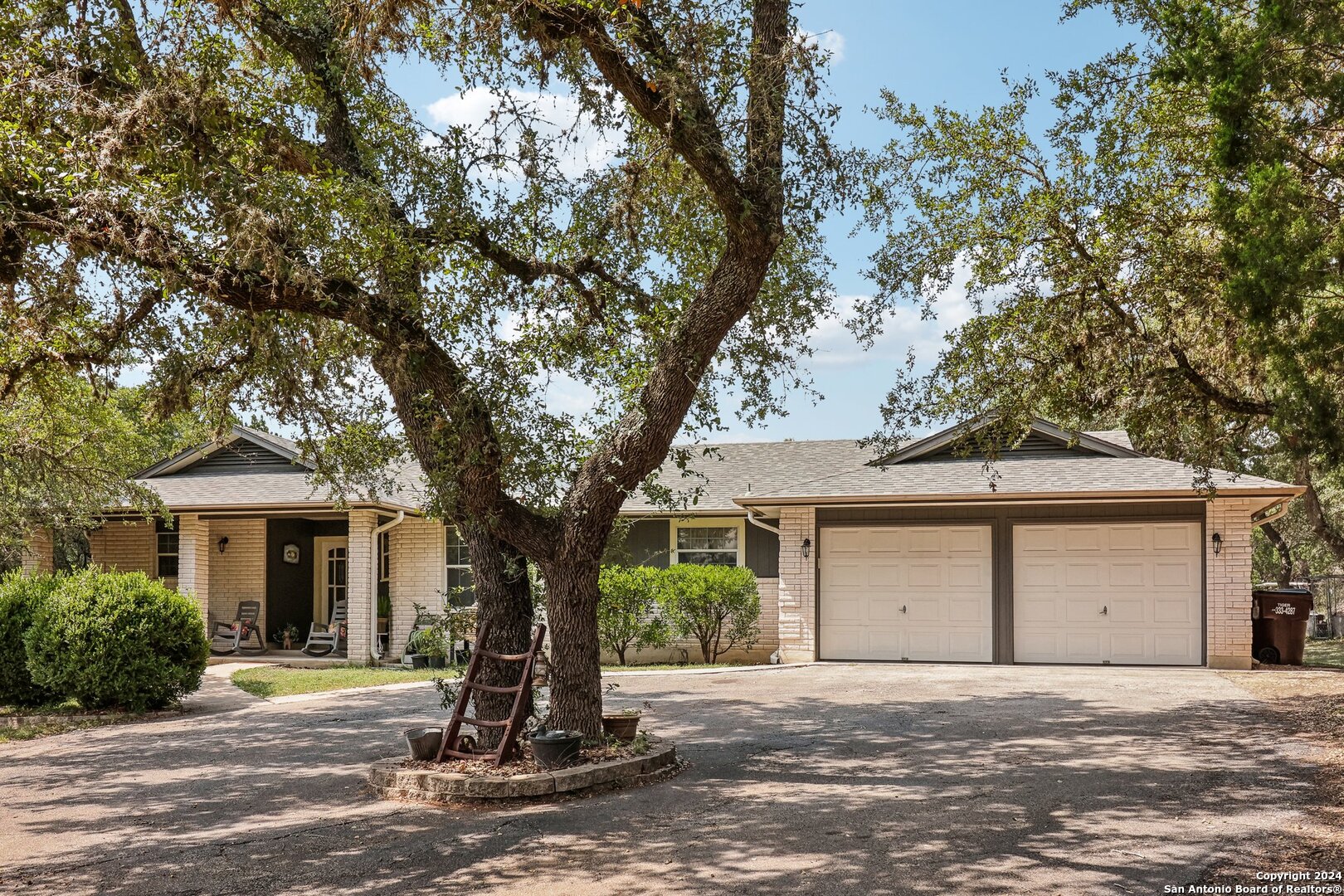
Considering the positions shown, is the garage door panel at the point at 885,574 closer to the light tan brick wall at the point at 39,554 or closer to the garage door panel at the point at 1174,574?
the garage door panel at the point at 1174,574

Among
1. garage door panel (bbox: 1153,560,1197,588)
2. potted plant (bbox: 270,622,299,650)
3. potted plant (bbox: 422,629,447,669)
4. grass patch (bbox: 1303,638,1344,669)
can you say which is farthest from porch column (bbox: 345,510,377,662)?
grass patch (bbox: 1303,638,1344,669)

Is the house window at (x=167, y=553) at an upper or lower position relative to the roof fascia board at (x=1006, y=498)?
lower

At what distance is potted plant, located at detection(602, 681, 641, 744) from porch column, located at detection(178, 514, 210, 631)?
39.1 ft

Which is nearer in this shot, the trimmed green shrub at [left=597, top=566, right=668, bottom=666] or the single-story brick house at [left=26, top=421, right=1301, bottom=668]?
the single-story brick house at [left=26, top=421, right=1301, bottom=668]

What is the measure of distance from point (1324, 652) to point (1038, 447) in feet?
31.8

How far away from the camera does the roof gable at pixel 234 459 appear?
800 inches

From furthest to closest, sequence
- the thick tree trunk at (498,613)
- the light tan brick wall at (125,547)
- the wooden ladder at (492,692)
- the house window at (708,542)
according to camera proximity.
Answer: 1. the light tan brick wall at (125,547)
2. the house window at (708,542)
3. the thick tree trunk at (498,613)
4. the wooden ladder at (492,692)

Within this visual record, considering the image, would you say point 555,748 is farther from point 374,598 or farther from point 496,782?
point 374,598

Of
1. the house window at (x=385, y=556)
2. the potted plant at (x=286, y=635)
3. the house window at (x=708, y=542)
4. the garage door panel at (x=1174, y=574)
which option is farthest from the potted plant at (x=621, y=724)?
the potted plant at (x=286, y=635)

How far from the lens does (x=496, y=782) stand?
304 inches

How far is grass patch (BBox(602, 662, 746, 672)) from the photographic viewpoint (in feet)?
56.7

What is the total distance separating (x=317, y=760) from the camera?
964cm

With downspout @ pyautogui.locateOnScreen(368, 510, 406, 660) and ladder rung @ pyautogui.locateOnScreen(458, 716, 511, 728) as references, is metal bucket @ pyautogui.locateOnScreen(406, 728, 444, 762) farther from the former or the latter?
downspout @ pyautogui.locateOnScreen(368, 510, 406, 660)

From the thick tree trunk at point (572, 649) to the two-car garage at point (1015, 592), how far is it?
936 cm
